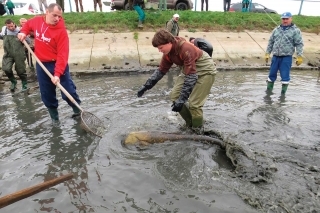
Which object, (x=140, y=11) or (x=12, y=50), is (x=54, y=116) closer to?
(x=12, y=50)

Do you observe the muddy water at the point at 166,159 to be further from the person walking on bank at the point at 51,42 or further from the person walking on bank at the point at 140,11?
the person walking on bank at the point at 140,11

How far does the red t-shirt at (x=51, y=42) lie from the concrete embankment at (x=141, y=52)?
4759mm

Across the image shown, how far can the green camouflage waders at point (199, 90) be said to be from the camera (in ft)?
16.2

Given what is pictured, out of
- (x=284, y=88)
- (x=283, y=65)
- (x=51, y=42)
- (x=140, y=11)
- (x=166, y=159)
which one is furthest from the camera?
(x=140, y=11)

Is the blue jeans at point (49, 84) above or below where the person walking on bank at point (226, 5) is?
below

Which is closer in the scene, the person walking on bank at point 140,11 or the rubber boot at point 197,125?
the rubber boot at point 197,125

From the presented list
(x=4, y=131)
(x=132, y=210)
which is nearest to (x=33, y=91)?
(x=4, y=131)

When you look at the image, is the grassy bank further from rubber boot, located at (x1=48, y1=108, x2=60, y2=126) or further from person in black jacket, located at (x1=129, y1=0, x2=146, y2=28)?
rubber boot, located at (x1=48, y1=108, x2=60, y2=126)

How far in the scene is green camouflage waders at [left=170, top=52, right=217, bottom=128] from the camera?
4.95 m

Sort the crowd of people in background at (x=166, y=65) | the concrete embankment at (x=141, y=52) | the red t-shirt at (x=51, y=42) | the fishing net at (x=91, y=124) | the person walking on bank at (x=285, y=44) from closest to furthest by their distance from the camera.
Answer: the crowd of people in background at (x=166, y=65)
the red t-shirt at (x=51, y=42)
the fishing net at (x=91, y=124)
the person walking on bank at (x=285, y=44)
the concrete embankment at (x=141, y=52)

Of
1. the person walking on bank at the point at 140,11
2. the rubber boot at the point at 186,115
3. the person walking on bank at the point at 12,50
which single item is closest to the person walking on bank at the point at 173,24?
the person walking on bank at the point at 140,11

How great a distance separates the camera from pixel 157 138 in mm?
4969

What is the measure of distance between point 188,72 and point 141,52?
7.08 m

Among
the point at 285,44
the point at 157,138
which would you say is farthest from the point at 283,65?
the point at 157,138
